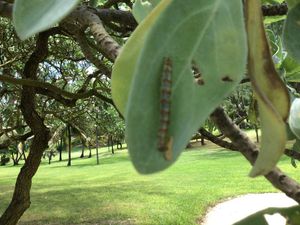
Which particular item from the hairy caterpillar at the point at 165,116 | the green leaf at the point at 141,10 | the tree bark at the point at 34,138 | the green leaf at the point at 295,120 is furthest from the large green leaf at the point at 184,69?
the tree bark at the point at 34,138

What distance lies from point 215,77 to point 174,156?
2.3 inches

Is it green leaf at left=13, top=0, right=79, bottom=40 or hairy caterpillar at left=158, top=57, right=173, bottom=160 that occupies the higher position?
green leaf at left=13, top=0, right=79, bottom=40

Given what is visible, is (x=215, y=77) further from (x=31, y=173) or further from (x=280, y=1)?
(x=31, y=173)

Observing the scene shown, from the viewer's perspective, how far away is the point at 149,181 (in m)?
14.2

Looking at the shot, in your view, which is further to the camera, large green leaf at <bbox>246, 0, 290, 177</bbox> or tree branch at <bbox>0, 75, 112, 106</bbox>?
tree branch at <bbox>0, 75, 112, 106</bbox>

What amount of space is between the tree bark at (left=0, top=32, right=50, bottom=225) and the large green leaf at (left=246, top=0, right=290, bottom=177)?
461cm

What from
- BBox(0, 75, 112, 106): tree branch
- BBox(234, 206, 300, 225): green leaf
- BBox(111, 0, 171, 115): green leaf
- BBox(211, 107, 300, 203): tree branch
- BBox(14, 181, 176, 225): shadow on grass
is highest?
BBox(0, 75, 112, 106): tree branch

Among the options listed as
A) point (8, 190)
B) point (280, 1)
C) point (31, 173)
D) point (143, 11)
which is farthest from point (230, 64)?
point (8, 190)

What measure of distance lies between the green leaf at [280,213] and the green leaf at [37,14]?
187 millimetres

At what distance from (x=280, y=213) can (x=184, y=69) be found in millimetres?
141

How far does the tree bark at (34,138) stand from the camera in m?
A: 4.91

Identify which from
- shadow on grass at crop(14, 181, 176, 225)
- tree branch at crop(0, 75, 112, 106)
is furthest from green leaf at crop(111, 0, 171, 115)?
shadow on grass at crop(14, 181, 176, 225)

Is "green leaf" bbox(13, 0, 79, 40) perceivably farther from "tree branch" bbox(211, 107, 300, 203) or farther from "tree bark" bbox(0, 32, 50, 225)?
"tree bark" bbox(0, 32, 50, 225)

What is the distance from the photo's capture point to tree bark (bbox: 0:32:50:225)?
491 centimetres
